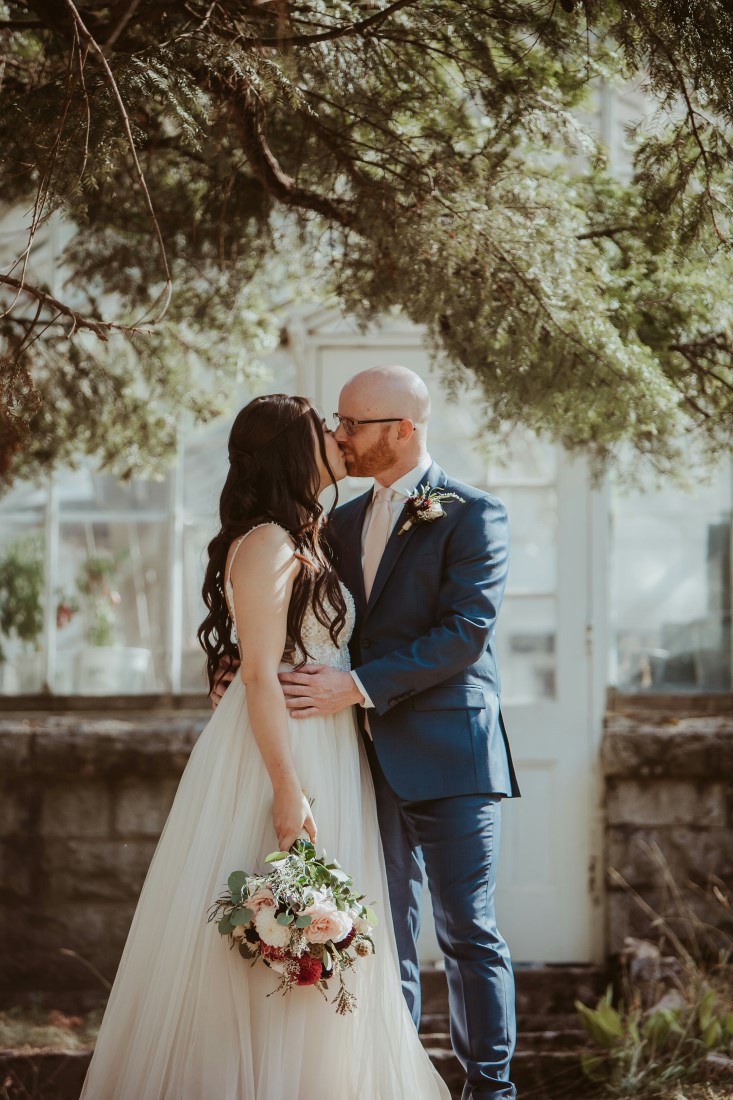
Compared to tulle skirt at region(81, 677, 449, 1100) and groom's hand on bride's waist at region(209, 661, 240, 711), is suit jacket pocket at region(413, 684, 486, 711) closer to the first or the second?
tulle skirt at region(81, 677, 449, 1100)

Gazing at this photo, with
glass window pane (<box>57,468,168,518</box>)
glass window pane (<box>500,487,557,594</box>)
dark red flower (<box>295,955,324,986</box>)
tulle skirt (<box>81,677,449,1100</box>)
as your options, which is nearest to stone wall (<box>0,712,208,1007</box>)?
glass window pane (<box>57,468,168,518</box>)

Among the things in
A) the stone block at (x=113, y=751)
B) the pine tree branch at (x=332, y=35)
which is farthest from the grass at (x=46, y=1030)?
the pine tree branch at (x=332, y=35)

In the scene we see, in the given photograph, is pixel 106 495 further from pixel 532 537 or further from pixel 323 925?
pixel 323 925

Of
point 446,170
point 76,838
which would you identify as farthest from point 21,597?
point 446,170

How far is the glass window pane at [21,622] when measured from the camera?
223 inches

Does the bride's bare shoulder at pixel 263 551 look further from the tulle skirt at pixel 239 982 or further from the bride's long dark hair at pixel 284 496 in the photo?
the tulle skirt at pixel 239 982

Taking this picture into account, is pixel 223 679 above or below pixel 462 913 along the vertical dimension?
above

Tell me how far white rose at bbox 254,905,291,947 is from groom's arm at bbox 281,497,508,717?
56 cm

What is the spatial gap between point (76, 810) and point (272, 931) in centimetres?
269

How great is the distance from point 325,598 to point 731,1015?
220 centimetres

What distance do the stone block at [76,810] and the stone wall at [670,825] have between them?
212 centimetres

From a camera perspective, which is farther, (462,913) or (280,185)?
(280,185)

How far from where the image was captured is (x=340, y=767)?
3156 mm

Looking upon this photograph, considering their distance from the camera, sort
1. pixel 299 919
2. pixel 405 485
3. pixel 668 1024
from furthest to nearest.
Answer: pixel 668 1024 → pixel 405 485 → pixel 299 919
